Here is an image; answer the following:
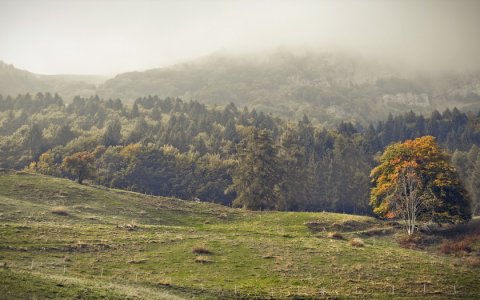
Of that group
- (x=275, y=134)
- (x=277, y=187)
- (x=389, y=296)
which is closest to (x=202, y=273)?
(x=389, y=296)

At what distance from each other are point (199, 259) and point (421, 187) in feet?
145

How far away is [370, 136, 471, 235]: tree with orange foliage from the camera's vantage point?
73.0m

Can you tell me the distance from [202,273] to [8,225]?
2323cm

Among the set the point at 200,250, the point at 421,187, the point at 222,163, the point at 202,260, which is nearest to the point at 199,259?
the point at 202,260

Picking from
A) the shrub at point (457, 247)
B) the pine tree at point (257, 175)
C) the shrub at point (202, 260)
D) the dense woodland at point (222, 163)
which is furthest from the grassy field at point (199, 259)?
the dense woodland at point (222, 163)

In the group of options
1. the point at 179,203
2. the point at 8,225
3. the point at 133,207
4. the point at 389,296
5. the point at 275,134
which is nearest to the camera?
the point at 389,296

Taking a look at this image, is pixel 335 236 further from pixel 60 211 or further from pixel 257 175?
pixel 60 211

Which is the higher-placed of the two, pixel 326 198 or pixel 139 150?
pixel 139 150

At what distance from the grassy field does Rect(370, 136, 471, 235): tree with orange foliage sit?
489cm

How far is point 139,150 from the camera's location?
151 meters

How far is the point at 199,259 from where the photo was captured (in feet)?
153

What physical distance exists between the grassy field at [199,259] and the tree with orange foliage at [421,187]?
4.89 meters

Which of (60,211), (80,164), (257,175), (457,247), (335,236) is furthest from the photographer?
(257,175)

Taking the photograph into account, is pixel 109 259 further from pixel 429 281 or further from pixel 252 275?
pixel 429 281
